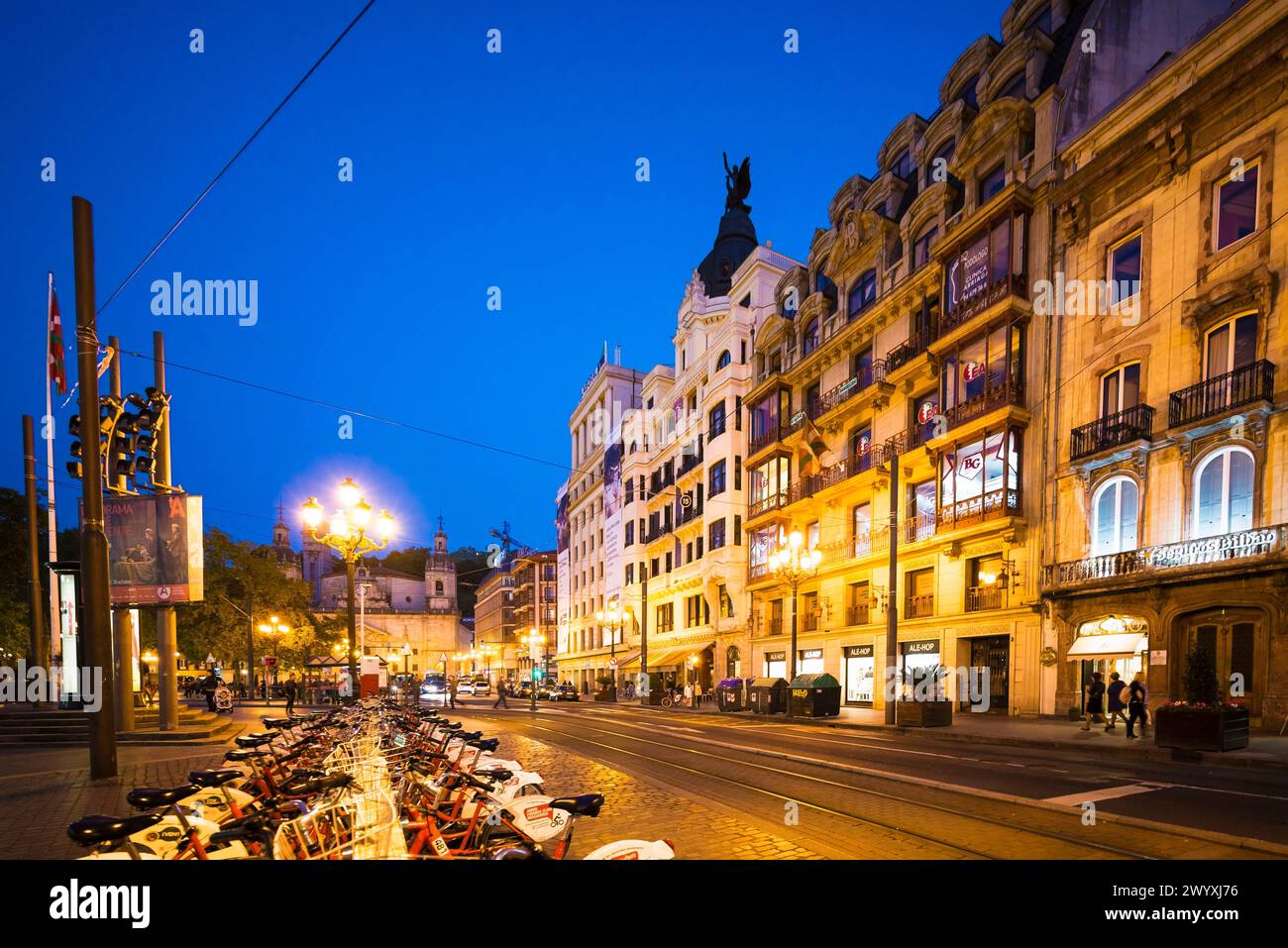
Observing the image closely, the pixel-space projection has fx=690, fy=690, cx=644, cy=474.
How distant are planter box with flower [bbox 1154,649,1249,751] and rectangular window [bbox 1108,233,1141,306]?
12.1 metres

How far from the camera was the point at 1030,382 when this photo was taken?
80.7 feet

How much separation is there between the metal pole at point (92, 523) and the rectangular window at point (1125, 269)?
2620cm

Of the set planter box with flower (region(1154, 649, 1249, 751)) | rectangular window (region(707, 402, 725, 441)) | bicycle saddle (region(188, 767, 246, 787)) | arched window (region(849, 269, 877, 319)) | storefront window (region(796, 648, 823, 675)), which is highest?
arched window (region(849, 269, 877, 319))

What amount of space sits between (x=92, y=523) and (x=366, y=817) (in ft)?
26.5

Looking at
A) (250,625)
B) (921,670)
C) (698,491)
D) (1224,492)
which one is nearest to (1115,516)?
(1224,492)

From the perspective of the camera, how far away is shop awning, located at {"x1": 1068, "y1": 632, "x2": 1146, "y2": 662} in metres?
19.8

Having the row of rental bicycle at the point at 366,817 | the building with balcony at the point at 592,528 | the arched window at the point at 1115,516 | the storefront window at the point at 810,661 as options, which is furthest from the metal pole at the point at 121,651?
the building with balcony at the point at 592,528

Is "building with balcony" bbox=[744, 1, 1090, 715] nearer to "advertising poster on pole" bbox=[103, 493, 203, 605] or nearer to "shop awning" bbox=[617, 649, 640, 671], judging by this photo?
"shop awning" bbox=[617, 649, 640, 671]

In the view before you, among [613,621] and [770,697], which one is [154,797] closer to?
[770,697]

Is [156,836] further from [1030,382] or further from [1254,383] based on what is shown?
[1030,382]

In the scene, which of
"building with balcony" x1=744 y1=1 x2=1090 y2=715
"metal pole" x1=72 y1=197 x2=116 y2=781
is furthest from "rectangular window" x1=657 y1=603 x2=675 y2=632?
"metal pole" x1=72 y1=197 x2=116 y2=781

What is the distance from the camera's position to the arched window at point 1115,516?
2073 centimetres

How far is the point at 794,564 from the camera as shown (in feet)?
89.5
